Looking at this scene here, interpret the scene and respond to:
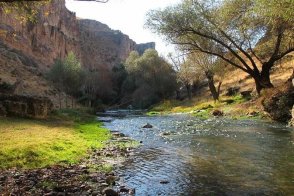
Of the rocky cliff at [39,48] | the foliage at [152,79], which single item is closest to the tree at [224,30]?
the rocky cliff at [39,48]

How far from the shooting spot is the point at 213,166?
14609 mm

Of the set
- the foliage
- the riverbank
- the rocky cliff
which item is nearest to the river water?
the riverbank

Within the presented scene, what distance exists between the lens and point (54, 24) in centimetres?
15550

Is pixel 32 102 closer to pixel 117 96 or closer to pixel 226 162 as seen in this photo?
pixel 226 162

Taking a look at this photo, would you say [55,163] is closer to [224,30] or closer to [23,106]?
[23,106]

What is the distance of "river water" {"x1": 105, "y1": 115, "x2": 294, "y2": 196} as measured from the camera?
11.4 metres

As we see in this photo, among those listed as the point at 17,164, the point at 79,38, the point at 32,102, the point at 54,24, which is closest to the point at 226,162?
the point at 17,164

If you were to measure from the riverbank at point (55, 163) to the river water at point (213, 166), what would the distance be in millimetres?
977

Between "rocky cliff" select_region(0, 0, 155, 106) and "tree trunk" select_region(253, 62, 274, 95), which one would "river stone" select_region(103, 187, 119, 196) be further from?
"tree trunk" select_region(253, 62, 274, 95)

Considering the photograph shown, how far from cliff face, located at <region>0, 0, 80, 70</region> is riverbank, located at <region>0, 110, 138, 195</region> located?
83677mm

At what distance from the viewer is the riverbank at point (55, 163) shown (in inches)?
435

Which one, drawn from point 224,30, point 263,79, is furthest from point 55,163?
point 263,79

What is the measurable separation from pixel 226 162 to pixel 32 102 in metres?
21.7

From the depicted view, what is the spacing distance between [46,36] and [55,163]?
438 feet
